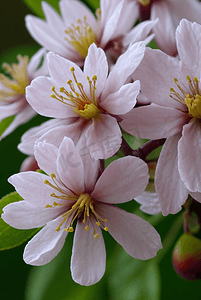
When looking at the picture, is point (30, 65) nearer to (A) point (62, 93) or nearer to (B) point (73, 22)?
(B) point (73, 22)

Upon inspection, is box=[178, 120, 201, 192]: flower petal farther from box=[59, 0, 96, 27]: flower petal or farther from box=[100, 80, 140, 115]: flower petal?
box=[59, 0, 96, 27]: flower petal

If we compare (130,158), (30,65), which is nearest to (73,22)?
(30,65)

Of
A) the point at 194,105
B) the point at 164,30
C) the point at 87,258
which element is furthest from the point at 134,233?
the point at 164,30

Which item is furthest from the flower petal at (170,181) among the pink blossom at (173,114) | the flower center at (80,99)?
the flower center at (80,99)

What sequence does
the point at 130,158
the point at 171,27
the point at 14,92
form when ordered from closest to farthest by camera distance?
the point at 130,158 → the point at 171,27 → the point at 14,92

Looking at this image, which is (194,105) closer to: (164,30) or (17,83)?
(164,30)

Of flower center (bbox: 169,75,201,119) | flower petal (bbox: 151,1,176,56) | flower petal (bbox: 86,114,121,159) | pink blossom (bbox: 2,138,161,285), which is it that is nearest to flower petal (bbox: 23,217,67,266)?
pink blossom (bbox: 2,138,161,285)

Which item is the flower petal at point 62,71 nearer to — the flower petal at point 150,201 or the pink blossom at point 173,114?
the pink blossom at point 173,114
